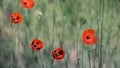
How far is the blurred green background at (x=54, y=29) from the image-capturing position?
2.13 meters

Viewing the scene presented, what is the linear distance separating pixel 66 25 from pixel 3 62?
46 centimetres

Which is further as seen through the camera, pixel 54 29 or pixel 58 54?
pixel 54 29

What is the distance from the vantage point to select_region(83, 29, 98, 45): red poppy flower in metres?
2.08

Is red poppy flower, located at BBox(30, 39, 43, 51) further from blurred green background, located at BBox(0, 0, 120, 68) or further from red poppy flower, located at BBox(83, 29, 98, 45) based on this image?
red poppy flower, located at BBox(83, 29, 98, 45)

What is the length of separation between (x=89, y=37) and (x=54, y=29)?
0.23m

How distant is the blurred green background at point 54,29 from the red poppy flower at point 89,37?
0.14 feet

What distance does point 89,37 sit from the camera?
2.07 metres

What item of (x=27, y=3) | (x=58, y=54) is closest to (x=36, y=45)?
(x=58, y=54)

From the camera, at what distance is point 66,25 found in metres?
2.14

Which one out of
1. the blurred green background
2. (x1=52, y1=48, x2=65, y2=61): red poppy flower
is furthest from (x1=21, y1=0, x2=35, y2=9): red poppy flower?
(x1=52, y1=48, x2=65, y2=61): red poppy flower

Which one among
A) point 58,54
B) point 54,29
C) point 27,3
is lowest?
point 58,54

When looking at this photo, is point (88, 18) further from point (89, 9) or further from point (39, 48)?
point (39, 48)

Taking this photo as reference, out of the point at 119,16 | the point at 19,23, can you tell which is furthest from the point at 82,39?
the point at 19,23

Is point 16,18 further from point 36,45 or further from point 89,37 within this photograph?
point 89,37
